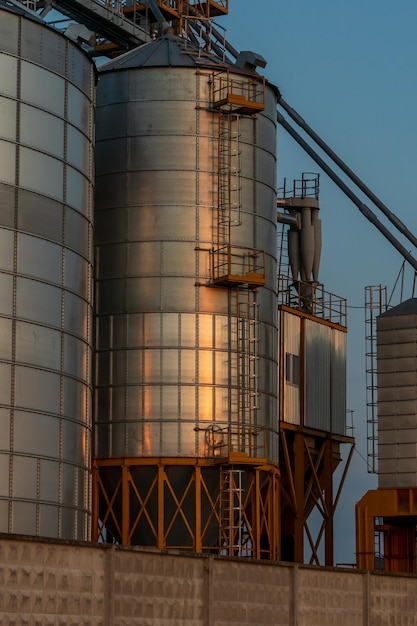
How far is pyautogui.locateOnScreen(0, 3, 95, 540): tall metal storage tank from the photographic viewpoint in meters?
34.1

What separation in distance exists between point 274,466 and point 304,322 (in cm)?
844

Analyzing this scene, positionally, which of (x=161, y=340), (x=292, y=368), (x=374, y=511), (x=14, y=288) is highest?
(x=292, y=368)

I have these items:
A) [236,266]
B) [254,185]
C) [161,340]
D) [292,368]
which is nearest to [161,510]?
[161,340]

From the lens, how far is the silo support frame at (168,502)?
43.2 m

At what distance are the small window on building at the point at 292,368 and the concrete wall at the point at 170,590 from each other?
19.6m

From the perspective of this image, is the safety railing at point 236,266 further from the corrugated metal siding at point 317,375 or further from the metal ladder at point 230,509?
the corrugated metal siding at point 317,375

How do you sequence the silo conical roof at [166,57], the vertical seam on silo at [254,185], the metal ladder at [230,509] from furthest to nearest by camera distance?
the silo conical roof at [166,57] < the vertical seam on silo at [254,185] < the metal ladder at [230,509]

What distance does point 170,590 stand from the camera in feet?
82.5

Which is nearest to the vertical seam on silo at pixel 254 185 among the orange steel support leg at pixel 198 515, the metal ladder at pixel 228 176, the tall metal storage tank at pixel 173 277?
the tall metal storage tank at pixel 173 277

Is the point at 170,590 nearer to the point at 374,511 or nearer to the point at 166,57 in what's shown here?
the point at 166,57

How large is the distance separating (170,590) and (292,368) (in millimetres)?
26577

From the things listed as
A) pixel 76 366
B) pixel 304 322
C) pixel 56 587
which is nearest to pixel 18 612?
pixel 56 587

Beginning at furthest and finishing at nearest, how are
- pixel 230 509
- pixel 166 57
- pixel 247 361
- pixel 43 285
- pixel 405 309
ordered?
pixel 405 309 < pixel 166 57 < pixel 247 361 < pixel 230 509 < pixel 43 285

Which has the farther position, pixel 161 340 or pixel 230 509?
pixel 161 340
